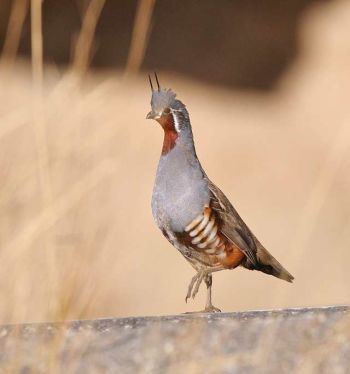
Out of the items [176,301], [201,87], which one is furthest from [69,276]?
[201,87]

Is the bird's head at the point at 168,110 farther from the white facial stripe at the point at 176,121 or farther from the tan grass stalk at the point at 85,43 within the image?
the tan grass stalk at the point at 85,43

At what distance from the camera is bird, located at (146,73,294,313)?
403 centimetres

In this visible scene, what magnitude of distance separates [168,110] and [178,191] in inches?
9.6

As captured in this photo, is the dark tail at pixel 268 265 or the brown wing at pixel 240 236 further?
the dark tail at pixel 268 265

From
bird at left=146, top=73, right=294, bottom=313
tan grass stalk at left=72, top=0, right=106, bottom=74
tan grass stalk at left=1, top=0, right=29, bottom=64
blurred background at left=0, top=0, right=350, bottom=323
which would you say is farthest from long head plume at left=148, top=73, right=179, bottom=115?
blurred background at left=0, top=0, right=350, bottom=323

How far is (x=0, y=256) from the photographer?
3363mm

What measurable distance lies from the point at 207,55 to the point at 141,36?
632cm

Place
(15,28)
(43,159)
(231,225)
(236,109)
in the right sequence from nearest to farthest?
(43,159)
(15,28)
(231,225)
(236,109)

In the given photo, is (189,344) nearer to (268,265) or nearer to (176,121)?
(176,121)

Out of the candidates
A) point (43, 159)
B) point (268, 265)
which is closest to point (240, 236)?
point (268, 265)

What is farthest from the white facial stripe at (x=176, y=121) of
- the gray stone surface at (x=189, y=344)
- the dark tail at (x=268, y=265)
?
the gray stone surface at (x=189, y=344)

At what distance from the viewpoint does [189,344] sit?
2.90m

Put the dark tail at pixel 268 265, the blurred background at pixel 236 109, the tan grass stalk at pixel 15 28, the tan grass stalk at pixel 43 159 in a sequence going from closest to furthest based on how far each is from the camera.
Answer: the tan grass stalk at pixel 43 159
the tan grass stalk at pixel 15 28
the dark tail at pixel 268 265
the blurred background at pixel 236 109

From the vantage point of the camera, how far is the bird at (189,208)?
403cm
